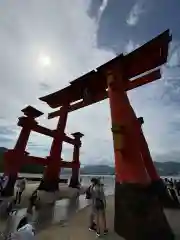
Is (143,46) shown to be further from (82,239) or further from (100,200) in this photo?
(82,239)

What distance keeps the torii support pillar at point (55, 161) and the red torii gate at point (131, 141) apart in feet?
8.74

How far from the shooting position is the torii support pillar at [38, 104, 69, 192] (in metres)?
12.6

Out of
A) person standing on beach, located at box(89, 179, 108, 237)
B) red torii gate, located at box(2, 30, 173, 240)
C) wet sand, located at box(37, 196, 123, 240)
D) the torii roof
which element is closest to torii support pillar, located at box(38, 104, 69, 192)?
red torii gate, located at box(2, 30, 173, 240)

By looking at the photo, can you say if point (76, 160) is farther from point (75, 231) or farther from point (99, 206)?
point (99, 206)

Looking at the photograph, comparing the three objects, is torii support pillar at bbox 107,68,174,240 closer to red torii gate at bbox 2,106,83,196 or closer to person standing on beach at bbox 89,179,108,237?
person standing on beach at bbox 89,179,108,237

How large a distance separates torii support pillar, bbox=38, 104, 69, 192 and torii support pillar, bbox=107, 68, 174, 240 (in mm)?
7445

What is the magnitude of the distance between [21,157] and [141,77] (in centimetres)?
787

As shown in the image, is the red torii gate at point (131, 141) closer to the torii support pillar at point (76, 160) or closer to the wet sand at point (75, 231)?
the wet sand at point (75, 231)

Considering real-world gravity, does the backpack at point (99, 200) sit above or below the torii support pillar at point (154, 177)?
below

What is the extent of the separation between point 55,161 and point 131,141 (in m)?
8.21

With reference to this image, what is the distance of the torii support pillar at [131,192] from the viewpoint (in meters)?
4.70

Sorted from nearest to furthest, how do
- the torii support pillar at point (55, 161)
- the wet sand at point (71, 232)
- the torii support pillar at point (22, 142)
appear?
the wet sand at point (71, 232)
the torii support pillar at point (22, 142)
the torii support pillar at point (55, 161)

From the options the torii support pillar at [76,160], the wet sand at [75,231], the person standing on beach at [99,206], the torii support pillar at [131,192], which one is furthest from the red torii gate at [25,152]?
the torii support pillar at [131,192]

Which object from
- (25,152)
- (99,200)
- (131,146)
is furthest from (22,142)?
(131,146)
